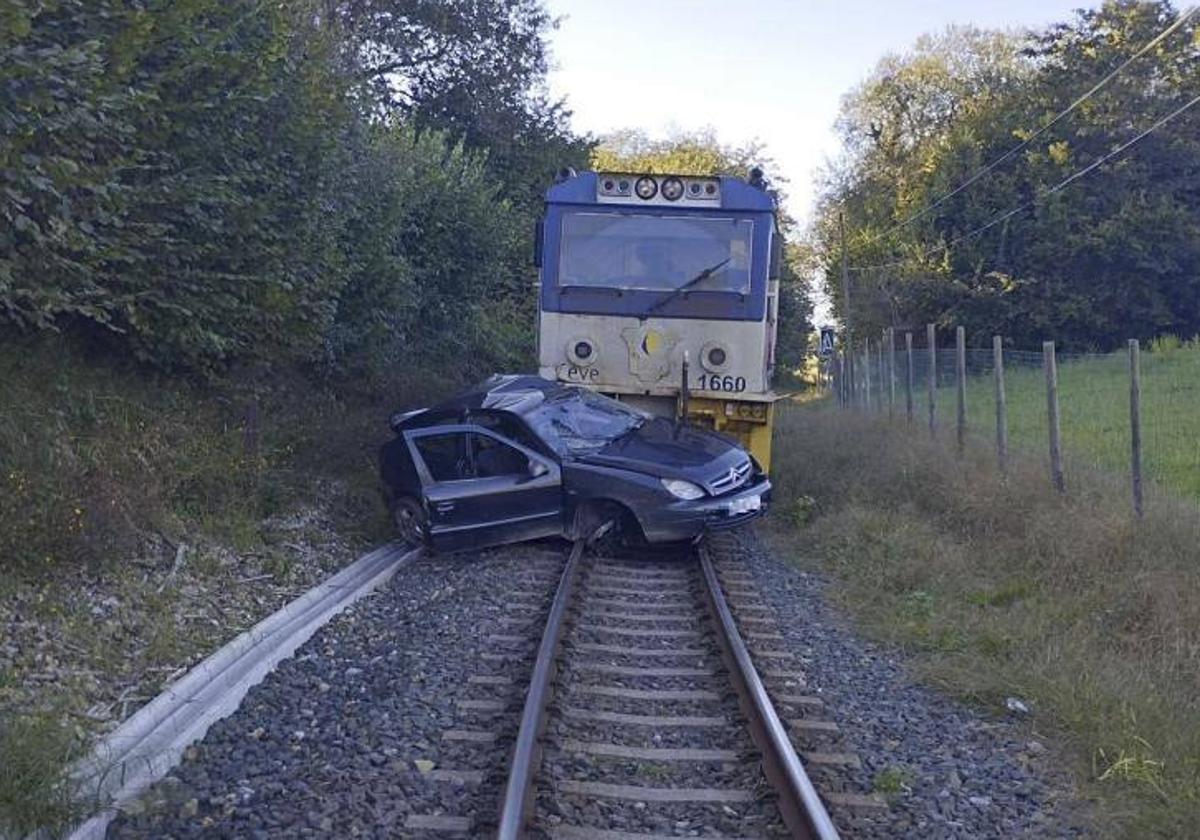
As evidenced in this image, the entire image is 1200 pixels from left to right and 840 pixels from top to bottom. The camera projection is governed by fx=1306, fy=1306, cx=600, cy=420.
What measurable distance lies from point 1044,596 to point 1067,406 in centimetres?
914

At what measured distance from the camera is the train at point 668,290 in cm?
1365

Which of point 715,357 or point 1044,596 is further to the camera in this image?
point 715,357

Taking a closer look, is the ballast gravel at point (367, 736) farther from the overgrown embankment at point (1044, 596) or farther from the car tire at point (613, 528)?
the overgrown embankment at point (1044, 596)

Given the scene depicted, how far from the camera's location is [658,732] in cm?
636

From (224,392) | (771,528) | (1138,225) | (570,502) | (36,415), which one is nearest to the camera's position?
(36,415)

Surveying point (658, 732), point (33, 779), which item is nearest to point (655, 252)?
point (658, 732)

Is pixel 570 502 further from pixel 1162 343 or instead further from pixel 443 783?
pixel 1162 343

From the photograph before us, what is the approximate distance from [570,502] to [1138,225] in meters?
32.9

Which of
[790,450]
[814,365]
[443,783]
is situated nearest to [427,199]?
[790,450]

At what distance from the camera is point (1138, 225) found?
39.1 meters

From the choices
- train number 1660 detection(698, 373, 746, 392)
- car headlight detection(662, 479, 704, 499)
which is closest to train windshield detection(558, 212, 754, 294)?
train number 1660 detection(698, 373, 746, 392)

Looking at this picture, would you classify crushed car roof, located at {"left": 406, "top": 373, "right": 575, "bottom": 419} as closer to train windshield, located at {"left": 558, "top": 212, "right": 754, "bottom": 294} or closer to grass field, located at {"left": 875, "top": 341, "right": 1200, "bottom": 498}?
train windshield, located at {"left": 558, "top": 212, "right": 754, "bottom": 294}

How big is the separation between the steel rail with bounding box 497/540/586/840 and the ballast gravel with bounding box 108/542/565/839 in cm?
10

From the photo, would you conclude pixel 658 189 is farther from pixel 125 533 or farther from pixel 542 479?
pixel 125 533
